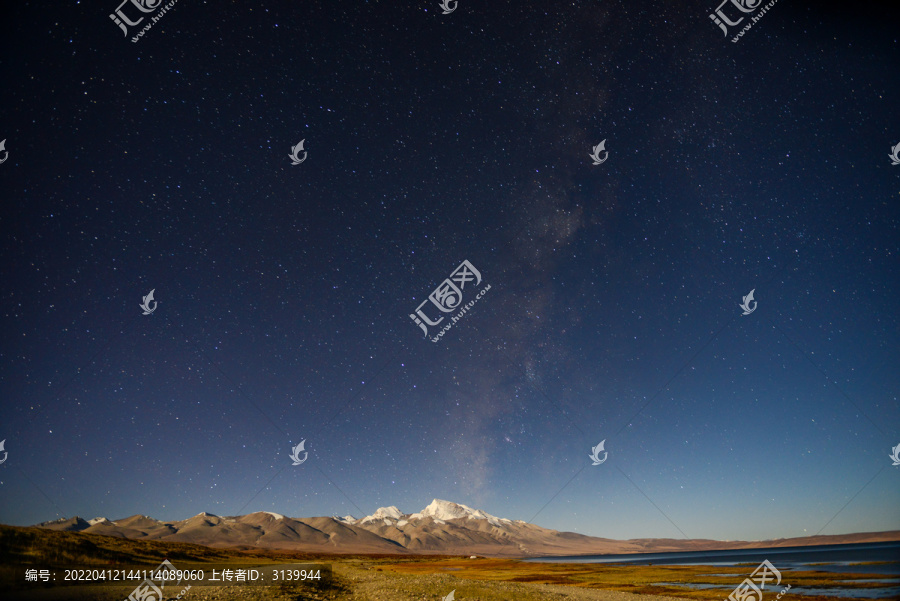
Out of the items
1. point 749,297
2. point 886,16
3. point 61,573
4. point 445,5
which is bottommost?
point 61,573

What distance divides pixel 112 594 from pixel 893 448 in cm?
4980

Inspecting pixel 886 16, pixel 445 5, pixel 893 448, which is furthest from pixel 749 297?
pixel 445 5

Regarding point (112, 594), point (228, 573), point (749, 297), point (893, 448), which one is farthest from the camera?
point (749, 297)

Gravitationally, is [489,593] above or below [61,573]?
below

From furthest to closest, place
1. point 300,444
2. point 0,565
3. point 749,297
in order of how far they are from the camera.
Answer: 1. point 300,444
2. point 749,297
3. point 0,565

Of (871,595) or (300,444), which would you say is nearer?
(300,444)

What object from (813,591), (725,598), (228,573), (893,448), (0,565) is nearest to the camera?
(0,565)

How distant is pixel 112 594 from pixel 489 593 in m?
26.8

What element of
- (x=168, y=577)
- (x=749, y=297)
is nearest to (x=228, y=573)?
(x=168, y=577)

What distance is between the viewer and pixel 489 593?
1361 inches

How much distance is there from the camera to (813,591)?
154ft

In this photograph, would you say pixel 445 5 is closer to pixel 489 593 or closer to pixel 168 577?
pixel 168 577

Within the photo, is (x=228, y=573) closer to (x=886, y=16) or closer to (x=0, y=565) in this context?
(x=0, y=565)

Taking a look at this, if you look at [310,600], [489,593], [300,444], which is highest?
[300,444]
